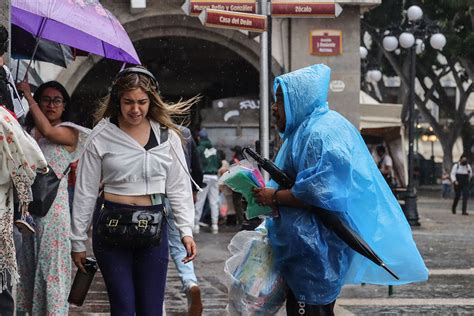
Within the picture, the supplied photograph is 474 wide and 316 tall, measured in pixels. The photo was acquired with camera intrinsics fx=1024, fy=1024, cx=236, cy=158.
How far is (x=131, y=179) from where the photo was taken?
547 cm

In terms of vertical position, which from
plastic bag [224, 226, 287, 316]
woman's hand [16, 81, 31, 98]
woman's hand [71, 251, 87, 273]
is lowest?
plastic bag [224, 226, 287, 316]

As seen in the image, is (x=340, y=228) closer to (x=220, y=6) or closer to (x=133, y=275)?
(x=133, y=275)

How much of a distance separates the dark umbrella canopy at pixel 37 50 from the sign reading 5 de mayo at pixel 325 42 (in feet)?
30.8

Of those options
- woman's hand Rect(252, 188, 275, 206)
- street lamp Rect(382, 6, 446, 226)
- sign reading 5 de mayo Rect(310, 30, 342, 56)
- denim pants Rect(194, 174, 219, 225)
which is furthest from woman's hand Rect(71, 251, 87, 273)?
street lamp Rect(382, 6, 446, 226)

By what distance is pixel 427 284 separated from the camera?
10828 mm

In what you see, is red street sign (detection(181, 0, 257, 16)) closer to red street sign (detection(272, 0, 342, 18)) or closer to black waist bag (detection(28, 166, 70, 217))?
red street sign (detection(272, 0, 342, 18))

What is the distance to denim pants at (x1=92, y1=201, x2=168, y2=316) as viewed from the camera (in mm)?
5328

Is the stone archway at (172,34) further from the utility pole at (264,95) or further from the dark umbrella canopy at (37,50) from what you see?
the dark umbrella canopy at (37,50)

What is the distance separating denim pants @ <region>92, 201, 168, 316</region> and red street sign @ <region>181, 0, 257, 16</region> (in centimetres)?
669

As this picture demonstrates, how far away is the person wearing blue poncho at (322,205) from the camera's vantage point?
5.31m

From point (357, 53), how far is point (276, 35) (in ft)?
4.97

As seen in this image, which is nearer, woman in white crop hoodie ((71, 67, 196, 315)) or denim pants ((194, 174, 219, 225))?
woman in white crop hoodie ((71, 67, 196, 315))

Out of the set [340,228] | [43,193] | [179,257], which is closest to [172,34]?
[179,257]

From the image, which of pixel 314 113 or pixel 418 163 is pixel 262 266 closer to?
pixel 314 113
